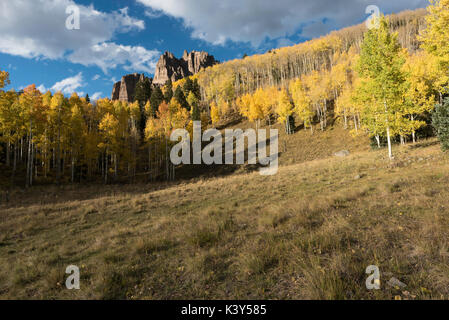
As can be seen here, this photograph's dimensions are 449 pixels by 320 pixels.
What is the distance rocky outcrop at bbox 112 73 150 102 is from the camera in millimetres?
130375

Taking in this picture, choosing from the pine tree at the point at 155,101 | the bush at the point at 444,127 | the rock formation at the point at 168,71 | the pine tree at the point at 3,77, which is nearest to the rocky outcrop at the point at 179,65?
the rock formation at the point at 168,71

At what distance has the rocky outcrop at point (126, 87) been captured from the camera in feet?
428

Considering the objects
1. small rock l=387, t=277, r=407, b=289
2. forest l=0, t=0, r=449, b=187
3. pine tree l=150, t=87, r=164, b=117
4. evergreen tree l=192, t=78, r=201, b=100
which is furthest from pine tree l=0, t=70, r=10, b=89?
evergreen tree l=192, t=78, r=201, b=100

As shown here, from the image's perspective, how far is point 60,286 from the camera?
428cm

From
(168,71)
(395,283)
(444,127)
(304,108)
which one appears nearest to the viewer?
(395,283)

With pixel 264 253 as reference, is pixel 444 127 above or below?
above

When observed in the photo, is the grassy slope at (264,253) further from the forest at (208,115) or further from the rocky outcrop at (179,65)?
the rocky outcrop at (179,65)

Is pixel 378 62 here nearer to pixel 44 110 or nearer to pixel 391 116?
pixel 391 116

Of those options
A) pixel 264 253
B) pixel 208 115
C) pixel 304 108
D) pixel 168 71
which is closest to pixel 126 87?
pixel 168 71

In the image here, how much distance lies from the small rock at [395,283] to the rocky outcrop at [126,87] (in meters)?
145

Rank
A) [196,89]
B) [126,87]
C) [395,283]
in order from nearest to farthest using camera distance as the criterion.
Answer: [395,283] < [196,89] < [126,87]

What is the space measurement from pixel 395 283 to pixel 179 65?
18182 cm

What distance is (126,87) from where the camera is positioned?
132 metres

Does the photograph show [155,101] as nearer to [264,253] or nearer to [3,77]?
[3,77]
